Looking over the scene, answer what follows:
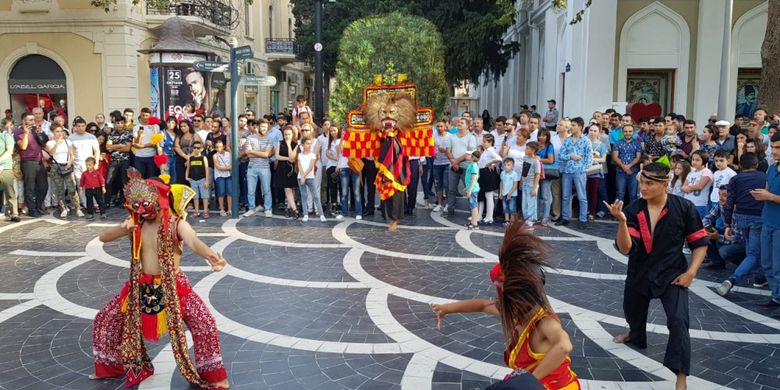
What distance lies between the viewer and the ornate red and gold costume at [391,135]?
11828mm

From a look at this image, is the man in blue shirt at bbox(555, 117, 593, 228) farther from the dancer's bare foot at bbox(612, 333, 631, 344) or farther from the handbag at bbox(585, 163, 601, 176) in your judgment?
the dancer's bare foot at bbox(612, 333, 631, 344)

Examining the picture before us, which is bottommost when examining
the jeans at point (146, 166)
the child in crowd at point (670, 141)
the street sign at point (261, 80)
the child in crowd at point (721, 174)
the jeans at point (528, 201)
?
the jeans at point (528, 201)

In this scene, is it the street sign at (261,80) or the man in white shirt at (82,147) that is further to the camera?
the man in white shirt at (82,147)

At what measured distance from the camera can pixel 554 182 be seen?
12227 millimetres

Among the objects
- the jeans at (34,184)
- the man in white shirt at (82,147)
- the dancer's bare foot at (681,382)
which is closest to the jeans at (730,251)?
the dancer's bare foot at (681,382)

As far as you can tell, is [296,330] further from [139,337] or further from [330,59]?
[330,59]

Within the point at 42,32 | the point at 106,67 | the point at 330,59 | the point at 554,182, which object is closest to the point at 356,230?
the point at 554,182

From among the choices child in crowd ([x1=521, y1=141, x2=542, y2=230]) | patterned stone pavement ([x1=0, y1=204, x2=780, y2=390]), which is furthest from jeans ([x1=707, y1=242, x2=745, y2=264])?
child in crowd ([x1=521, y1=141, x2=542, y2=230])

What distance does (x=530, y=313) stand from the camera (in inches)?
136

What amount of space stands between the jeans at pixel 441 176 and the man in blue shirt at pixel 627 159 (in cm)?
335

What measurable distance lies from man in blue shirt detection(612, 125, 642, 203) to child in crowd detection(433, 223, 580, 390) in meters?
9.50

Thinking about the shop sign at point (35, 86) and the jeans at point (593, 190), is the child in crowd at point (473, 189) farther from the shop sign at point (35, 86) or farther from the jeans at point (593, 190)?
the shop sign at point (35, 86)

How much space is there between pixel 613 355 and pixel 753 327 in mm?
1875

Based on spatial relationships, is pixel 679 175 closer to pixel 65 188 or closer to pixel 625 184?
pixel 625 184
